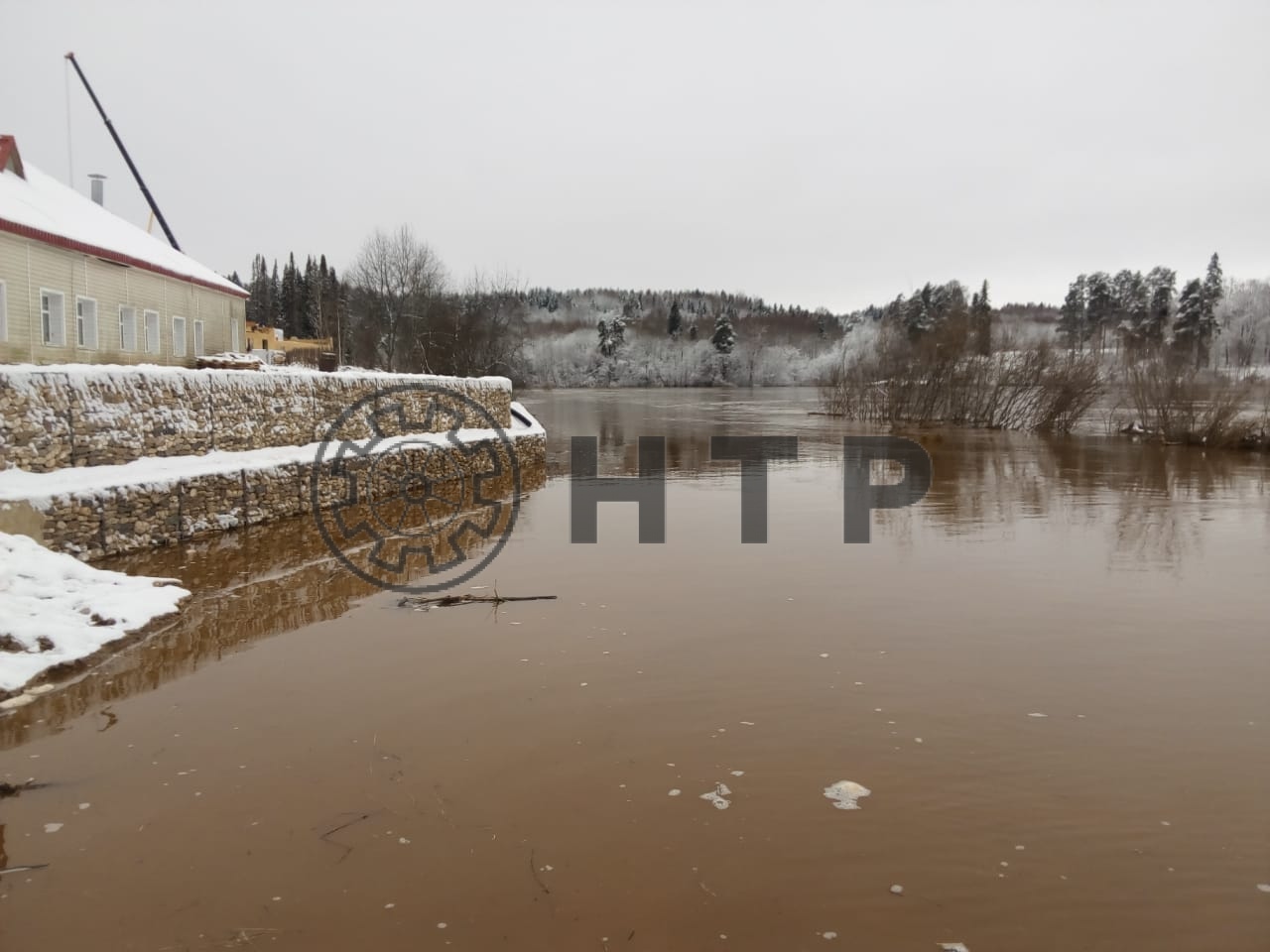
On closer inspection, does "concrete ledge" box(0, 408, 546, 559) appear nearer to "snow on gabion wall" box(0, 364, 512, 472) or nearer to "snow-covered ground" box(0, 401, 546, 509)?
"snow-covered ground" box(0, 401, 546, 509)

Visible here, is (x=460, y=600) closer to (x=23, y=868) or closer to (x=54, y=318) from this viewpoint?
(x=23, y=868)

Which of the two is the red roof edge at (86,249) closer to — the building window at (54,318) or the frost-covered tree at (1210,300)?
the building window at (54,318)

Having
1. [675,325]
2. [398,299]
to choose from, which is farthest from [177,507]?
[675,325]

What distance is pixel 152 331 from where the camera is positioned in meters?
21.4

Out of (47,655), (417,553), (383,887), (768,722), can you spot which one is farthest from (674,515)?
(383,887)

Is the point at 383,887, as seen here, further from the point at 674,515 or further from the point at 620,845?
the point at 674,515

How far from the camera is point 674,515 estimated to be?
47.8ft

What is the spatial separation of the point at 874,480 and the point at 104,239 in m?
20.0

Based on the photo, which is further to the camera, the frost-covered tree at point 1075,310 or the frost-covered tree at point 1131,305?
the frost-covered tree at point 1075,310

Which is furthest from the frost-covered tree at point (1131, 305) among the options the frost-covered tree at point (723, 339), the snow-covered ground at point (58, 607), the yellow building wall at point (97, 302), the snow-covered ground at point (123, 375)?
the snow-covered ground at point (58, 607)

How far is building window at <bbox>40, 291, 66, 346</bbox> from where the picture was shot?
17281 millimetres

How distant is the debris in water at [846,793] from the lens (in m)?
4.57

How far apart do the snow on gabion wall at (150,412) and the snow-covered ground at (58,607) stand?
224 cm

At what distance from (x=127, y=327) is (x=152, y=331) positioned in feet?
4.09
